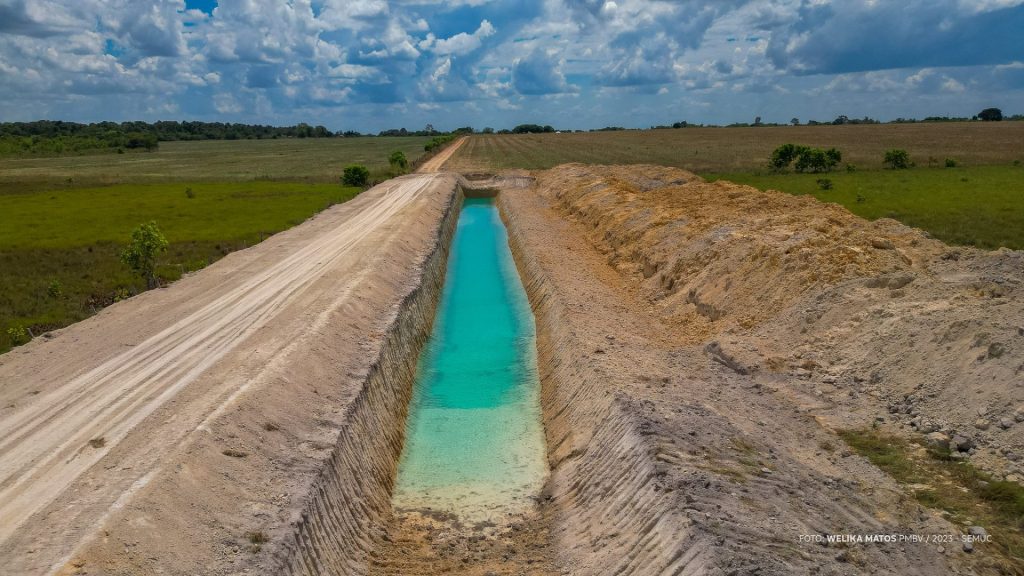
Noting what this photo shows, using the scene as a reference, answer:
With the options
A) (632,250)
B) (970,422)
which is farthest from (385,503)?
(632,250)

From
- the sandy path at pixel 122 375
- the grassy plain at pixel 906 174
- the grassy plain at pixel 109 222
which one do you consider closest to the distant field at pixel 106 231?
the grassy plain at pixel 109 222

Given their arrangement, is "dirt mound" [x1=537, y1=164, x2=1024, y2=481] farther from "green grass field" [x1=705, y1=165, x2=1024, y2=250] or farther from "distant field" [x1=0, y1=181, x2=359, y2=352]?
"distant field" [x1=0, y1=181, x2=359, y2=352]

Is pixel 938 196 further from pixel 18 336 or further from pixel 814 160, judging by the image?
pixel 18 336

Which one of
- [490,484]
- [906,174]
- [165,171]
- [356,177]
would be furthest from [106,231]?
[906,174]

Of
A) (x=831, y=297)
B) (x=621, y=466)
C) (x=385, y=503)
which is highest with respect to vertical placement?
(x=831, y=297)

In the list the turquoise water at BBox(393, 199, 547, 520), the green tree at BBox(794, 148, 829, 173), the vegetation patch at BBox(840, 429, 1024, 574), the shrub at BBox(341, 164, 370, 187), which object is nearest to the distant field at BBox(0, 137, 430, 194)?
the shrub at BBox(341, 164, 370, 187)

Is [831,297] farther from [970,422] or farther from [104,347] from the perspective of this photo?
[104,347]
